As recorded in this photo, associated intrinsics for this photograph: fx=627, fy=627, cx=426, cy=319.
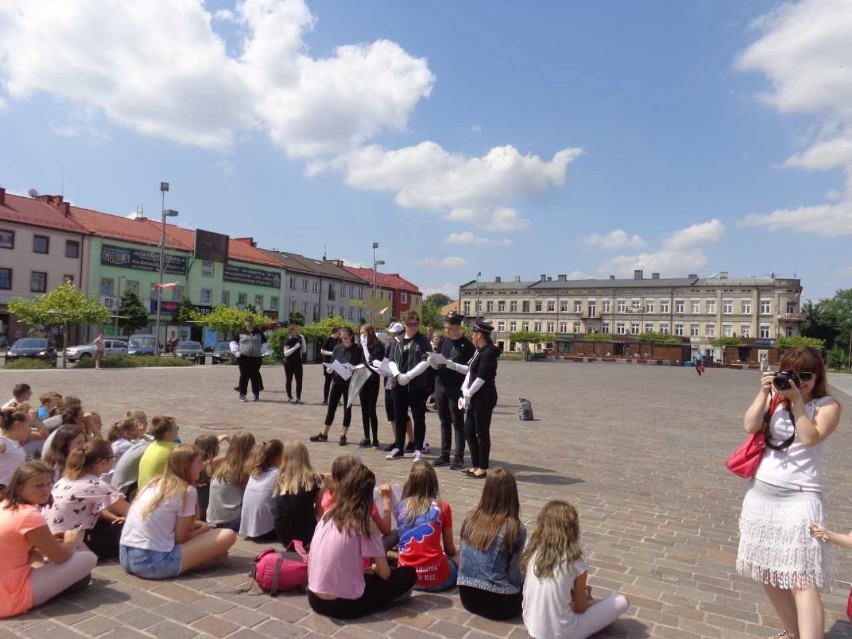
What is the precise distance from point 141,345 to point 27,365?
43.4ft

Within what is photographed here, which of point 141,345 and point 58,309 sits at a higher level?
point 58,309

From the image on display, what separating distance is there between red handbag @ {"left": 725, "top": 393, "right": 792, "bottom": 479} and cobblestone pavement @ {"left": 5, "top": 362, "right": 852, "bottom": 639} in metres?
1.10

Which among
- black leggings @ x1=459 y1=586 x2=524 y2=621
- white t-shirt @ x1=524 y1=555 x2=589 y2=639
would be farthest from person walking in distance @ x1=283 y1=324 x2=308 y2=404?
white t-shirt @ x1=524 y1=555 x2=589 y2=639

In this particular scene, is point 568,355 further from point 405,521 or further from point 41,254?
point 405,521

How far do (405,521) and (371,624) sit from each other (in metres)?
0.78

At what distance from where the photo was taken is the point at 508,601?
3.81 metres

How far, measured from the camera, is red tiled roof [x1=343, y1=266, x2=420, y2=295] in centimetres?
8484

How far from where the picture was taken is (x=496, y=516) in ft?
12.8

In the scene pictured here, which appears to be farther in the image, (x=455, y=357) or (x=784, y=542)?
(x=455, y=357)

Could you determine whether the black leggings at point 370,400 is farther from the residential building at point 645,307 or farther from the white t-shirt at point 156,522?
the residential building at point 645,307

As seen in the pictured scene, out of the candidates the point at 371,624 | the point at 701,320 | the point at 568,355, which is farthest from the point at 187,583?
the point at 701,320

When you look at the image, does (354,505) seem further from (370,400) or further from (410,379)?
(370,400)

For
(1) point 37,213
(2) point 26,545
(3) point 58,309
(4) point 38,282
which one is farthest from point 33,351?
(2) point 26,545

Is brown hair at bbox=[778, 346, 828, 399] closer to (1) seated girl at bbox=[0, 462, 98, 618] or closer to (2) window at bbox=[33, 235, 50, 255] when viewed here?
(1) seated girl at bbox=[0, 462, 98, 618]
